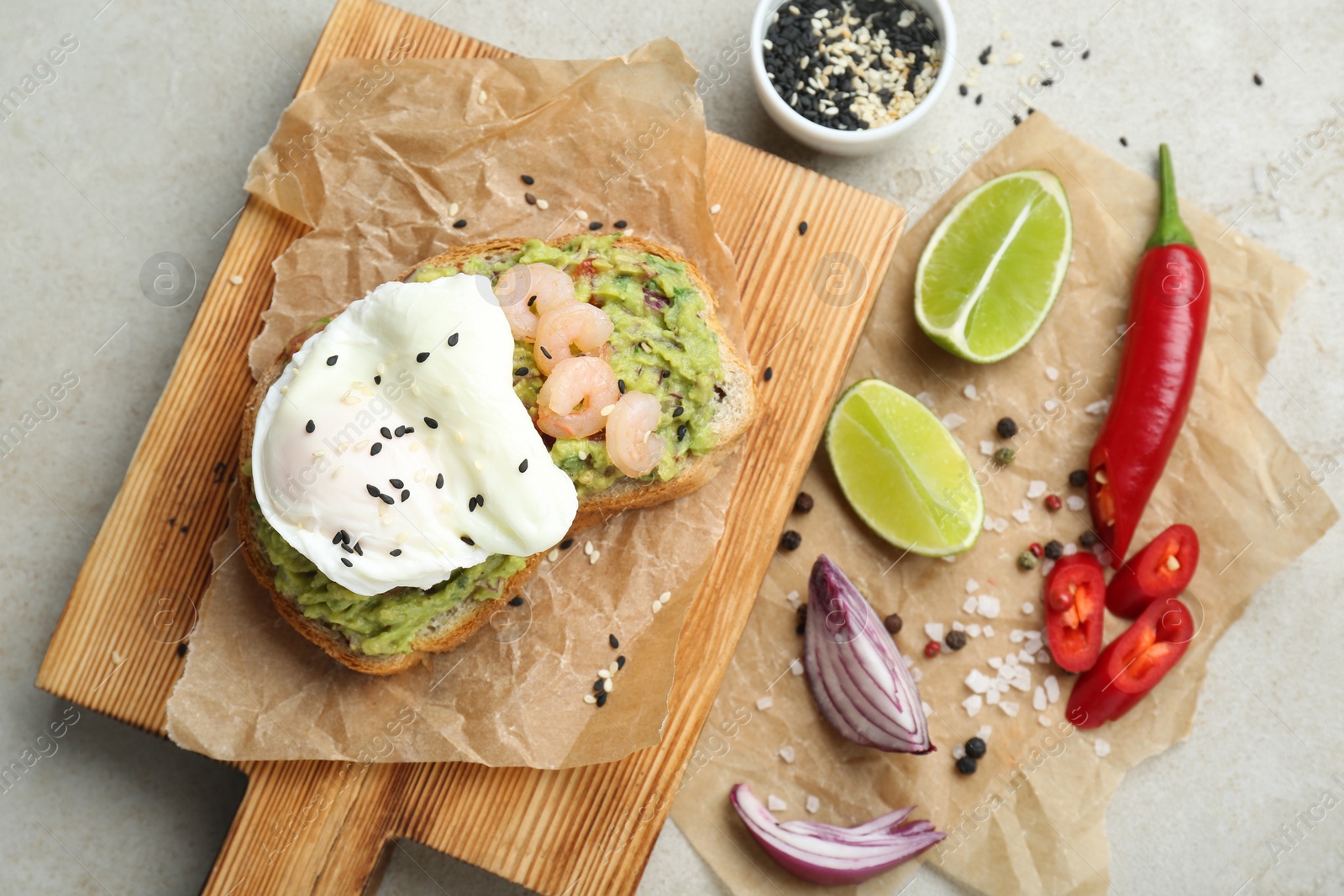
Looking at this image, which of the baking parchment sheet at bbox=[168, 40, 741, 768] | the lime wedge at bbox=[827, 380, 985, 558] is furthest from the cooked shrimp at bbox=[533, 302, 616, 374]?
the lime wedge at bbox=[827, 380, 985, 558]

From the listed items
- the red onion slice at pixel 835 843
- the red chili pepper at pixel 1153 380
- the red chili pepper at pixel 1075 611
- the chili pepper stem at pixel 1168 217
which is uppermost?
the chili pepper stem at pixel 1168 217

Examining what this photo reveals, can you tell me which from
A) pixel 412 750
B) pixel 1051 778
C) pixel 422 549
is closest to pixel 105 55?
pixel 422 549

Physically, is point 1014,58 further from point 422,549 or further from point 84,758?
point 84,758

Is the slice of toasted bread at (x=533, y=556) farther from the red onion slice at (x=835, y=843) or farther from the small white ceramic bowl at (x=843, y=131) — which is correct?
the red onion slice at (x=835, y=843)

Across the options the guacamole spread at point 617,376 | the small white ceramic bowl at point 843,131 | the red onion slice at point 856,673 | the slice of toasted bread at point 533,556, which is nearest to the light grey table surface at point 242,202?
the small white ceramic bowl at point 843,131

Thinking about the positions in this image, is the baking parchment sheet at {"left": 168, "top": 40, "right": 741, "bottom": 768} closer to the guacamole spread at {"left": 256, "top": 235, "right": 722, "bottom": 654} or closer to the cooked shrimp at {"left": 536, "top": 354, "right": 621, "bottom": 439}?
the guacamole spread at {"left": 256, "top": 235, "right": 722, "bottom": 654}

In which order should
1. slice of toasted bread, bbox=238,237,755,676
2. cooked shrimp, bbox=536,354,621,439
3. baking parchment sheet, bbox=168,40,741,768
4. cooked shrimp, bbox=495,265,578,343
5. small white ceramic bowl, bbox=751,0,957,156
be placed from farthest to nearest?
1. small white ceramic bowl, bbox=751,0,957,156
2. baking parchment sheet, bbox=168,40,741,768
3. slice of toasted bread, bbox=238,237,755,676
4. cooked shrimp, bbox=495,265,578,343
5. cooked shrimp, bbox=536,354,621,439

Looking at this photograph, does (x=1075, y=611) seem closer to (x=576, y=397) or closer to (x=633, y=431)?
(x=633, y=431)
